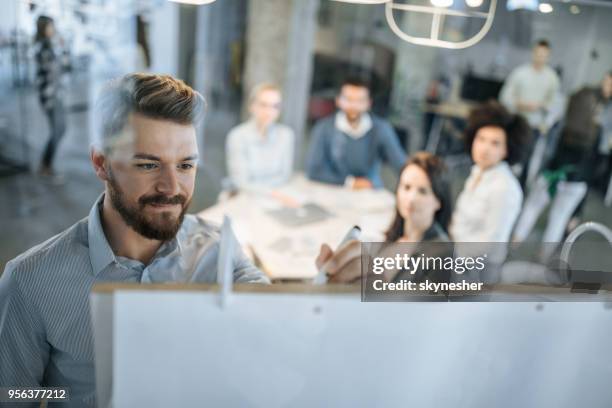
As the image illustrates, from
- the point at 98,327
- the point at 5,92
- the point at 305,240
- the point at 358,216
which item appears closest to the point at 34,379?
the point at 98,327

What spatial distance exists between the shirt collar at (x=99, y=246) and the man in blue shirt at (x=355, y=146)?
2.41 metres

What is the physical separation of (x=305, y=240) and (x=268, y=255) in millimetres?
235

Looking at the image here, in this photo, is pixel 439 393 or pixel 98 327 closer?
pixel 98 327

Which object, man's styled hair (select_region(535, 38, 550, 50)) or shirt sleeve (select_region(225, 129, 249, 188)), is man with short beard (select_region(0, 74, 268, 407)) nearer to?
shirt sleeve (select_region(225, 129, 249, 188))

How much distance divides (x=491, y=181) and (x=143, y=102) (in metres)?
1.93

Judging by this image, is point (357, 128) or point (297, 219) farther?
point (357, 128)

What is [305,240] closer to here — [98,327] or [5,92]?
[98,327]

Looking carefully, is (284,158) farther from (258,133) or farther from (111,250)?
(111,250)

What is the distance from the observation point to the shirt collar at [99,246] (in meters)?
1.15

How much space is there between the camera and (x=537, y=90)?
4.90 m

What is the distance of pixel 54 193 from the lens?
3482 millimetres

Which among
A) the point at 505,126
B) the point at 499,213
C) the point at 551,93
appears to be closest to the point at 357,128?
the point at 505,126

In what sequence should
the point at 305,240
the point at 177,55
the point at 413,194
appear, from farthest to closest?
the point at 177,55 < the point at 305,240 < the point at 413,194

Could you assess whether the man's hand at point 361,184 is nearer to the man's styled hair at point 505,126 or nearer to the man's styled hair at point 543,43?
the man's styled hair at point 505,126
